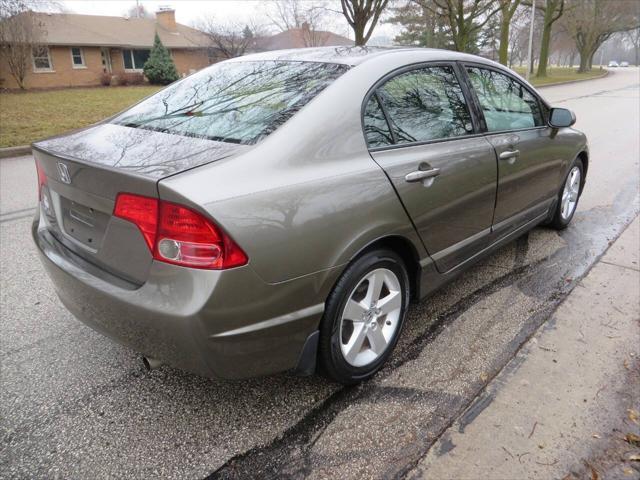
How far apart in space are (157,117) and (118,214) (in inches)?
34.3

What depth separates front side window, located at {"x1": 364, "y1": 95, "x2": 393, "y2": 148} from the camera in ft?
7.88

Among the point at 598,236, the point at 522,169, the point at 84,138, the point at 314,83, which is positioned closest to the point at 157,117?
the point at 84,138

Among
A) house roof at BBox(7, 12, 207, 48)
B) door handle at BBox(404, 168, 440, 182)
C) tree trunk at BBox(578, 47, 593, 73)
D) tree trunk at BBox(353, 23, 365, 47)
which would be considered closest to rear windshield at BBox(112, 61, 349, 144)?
door handle at BBox(404, 168, 440, 182)

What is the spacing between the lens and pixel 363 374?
8.19 ft

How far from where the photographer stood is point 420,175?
2.52 metres

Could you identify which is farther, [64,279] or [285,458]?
[64,279]

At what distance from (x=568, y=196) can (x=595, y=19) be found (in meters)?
48.0

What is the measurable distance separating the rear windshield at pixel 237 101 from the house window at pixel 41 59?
2906cm

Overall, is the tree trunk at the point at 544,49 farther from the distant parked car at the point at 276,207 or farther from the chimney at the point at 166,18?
the distant parked car at the point at 276,207

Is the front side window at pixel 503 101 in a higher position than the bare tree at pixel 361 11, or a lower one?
lower

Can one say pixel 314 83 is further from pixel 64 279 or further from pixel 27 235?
pixel 27 235

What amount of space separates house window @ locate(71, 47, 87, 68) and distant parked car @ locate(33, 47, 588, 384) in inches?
1258

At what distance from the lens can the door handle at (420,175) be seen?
2.47m

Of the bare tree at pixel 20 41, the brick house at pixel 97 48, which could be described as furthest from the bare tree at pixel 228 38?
the bare tree at pixel 20 41
